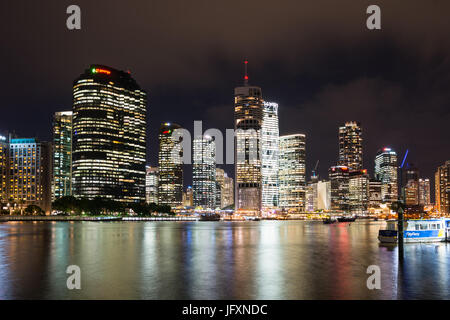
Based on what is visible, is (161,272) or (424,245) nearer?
(161,272)

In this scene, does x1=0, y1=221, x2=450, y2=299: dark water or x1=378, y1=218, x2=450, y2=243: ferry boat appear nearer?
x1=0, y1=221, x2=450, y2=299: dark water

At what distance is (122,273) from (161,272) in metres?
3.92

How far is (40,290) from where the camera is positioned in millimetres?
34344

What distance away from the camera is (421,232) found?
7825cm

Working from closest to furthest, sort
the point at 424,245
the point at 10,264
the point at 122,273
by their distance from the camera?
the point at 122,273 → the point at 10,264 → the point at 424,245

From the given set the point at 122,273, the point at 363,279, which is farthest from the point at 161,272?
the point at 363,279

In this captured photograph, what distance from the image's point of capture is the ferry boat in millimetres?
78062

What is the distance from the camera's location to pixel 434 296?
108ft

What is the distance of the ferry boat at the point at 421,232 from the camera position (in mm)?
78062

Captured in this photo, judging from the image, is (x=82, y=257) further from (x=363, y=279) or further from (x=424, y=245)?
(x=424, y=245)

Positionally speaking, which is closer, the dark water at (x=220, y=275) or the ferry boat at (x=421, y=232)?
the dark water at (x=220, y=275)

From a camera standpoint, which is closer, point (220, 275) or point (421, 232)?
point (220, 275)
